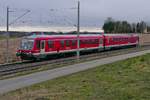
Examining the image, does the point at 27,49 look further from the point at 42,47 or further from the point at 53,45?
the point at 53,45

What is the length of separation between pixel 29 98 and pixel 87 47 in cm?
4119

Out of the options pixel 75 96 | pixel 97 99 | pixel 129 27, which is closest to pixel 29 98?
pixel 75 96

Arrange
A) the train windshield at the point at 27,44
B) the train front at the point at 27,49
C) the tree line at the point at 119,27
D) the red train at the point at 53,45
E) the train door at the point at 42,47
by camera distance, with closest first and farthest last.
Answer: the train front at the point at 27,49 → the red train at the point at 53,45 → the train windshield at the point at 27,44 → the train door at the point at 42,47 → the tree line at the point at 119,27

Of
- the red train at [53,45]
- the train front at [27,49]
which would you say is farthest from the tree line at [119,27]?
the train front at [27,49]

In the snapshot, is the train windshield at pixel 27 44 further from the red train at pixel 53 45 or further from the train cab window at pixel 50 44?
the train cab window at pixel 50 44

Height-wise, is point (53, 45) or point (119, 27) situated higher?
point (119, 27)

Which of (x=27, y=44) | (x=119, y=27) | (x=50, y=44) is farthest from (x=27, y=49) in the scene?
(x=119, y=27)

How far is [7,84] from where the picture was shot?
23641 mm

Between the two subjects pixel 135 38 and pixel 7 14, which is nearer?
pixel 7 14

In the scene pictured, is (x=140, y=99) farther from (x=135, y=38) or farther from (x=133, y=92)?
(x=135, y=38)

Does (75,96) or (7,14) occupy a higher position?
(7,14)

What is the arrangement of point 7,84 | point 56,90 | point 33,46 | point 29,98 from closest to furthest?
point 29,98
point 56,90
point 7,84
point 33,46

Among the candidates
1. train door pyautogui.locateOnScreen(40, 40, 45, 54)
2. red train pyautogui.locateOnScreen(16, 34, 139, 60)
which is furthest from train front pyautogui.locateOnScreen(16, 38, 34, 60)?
train door pyautogui.locateOnScreen(40, 40, 45, 54)

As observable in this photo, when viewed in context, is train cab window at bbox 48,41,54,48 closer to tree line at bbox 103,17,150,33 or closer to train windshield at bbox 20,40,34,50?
train windshield at bbox 20,40,34,50
